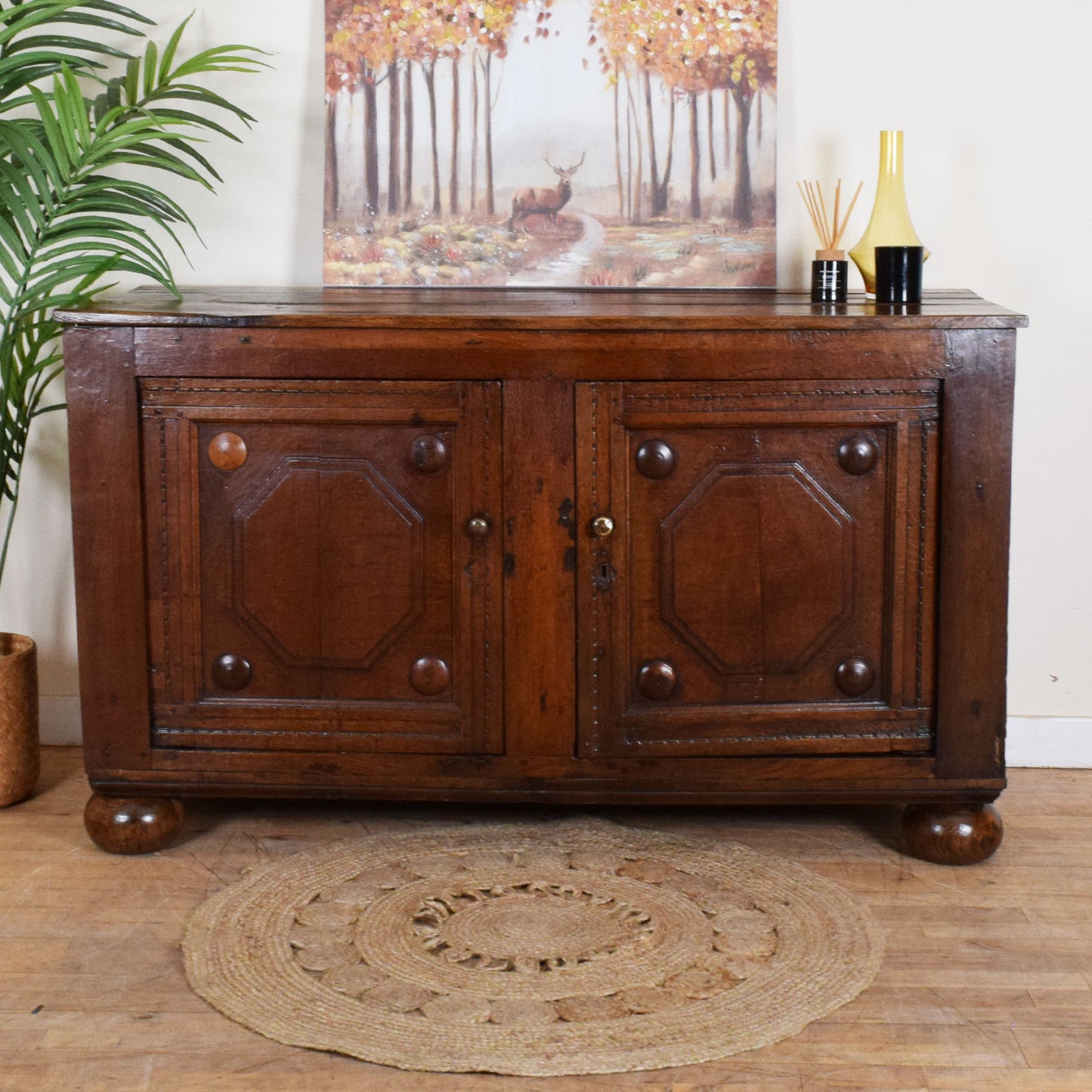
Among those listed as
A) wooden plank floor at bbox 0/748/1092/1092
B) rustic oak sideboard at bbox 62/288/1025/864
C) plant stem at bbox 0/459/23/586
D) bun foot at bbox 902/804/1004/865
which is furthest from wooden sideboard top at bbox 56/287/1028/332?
wooden plank floor at bbox 0/748/1092/1092

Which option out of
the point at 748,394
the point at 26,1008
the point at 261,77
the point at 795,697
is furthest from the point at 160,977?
the point at 261,77

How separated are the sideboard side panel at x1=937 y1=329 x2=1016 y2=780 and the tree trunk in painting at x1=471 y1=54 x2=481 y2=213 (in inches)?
41.8

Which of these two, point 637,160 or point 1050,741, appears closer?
point 637,160

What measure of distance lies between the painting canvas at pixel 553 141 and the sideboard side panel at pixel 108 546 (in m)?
0.72

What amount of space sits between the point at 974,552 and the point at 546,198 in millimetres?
1143

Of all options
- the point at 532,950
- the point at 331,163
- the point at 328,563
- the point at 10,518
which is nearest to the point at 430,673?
the point at 328,563

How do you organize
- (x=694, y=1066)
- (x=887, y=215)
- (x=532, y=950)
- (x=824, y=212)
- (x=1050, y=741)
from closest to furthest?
(x=694, y=1066) → (x=532, y=950) → (x=887, y=215) → (x=824, y=212) → (x=1050, y=741)

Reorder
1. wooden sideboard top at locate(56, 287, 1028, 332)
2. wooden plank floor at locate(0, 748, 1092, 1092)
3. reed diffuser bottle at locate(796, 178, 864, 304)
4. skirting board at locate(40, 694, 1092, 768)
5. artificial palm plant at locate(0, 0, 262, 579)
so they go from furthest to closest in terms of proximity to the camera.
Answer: skirting board at locate(40, 694, 1092, 768), reed diffuser bottle at locate(796, 178, 864, 304), artificial palm plant at locate(0, 0, 262, 579), wooden sideboard top at locate(56, 287, 1028, 332), wooden plank floor at locate(0, 748, 1092, 1092)

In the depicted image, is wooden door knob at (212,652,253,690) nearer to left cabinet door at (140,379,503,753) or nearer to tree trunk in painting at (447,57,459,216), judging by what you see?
left cabinet door at (140,379,503,753)

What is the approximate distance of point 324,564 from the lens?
2.32m

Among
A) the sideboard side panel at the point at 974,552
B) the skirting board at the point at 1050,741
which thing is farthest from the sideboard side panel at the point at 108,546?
the skirting board at the point at 1050,741

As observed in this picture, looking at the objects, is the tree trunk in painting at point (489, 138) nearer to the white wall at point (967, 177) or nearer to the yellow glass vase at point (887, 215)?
the white wall at point (967, 177)

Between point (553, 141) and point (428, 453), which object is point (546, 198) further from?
point (428, 453)

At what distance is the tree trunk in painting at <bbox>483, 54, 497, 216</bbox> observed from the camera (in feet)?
9.11
